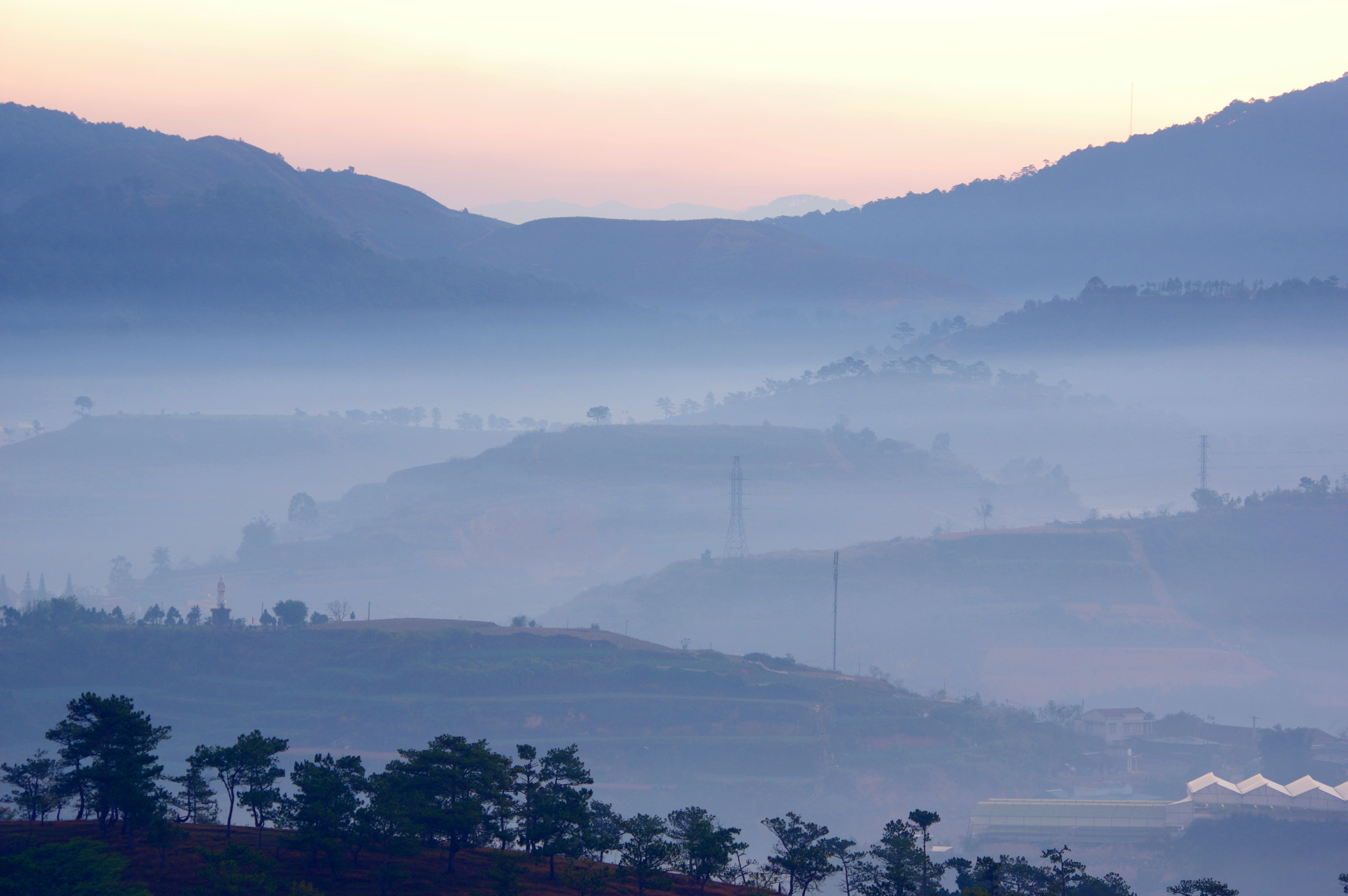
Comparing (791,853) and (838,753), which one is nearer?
(791,853)

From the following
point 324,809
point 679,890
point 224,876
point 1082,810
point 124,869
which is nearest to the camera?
point 224,876

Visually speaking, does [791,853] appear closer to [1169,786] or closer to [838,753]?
[838,753]

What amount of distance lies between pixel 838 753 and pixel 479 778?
13860 cm

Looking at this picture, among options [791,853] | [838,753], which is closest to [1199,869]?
[838,753]

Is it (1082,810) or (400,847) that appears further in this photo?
(1082,810)

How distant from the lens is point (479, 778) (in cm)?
6762

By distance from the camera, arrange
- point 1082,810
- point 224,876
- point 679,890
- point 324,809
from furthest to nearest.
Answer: point 1082,810, point 679,890, point 324,809, point 224,876

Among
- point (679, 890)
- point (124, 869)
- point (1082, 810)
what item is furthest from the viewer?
point (1082, 810)

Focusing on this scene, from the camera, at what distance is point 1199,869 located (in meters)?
152

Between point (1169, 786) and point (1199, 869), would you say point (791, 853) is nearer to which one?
point (1199, 869)

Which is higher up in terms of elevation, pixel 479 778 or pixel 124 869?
pixel 479 778

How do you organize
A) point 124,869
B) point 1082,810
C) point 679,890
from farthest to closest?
point 1082,810, point 679,890, point 124,869

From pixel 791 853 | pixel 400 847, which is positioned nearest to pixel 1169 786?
pixel 791 853

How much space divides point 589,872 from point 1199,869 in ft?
373
